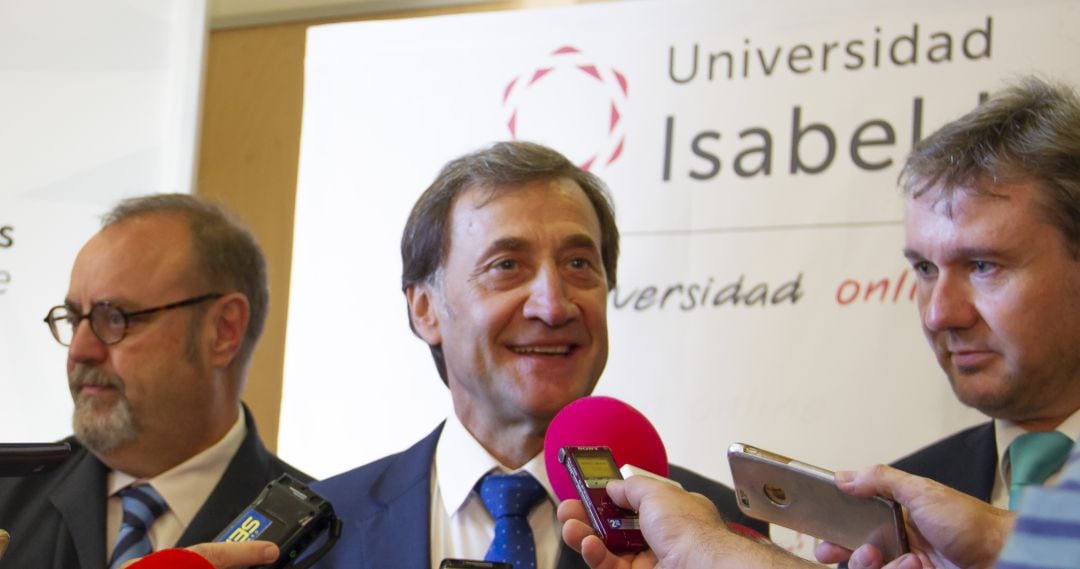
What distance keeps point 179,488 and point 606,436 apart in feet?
4.09

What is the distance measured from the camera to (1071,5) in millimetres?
2938

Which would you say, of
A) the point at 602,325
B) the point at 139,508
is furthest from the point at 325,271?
the point at 602,325

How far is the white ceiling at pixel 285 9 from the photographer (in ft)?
13.6

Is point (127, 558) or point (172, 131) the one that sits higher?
point (172, 131)

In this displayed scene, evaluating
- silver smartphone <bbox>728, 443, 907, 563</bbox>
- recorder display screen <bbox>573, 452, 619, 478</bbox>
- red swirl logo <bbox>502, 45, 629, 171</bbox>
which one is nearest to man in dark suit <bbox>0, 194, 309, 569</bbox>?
red swirl logo <bbox>502, 45, 629, 171</bbox>

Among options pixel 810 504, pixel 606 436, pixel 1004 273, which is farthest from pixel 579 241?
pixel 810 504

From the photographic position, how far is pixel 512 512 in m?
2.33

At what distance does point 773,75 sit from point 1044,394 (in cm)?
122

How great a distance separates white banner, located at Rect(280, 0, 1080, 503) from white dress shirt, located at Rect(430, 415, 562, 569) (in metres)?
0.78

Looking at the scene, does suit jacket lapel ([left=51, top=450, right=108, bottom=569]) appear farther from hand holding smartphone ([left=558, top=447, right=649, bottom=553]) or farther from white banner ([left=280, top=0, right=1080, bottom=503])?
hand holding smartphone ([left=558, top=447, right=649, bottom=553])

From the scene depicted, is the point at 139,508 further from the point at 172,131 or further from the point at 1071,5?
the point at 1071,5

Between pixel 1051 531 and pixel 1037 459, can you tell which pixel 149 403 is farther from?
pixel 1051 531

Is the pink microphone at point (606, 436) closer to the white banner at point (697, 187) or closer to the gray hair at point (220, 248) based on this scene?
the white banner at point (697, 187)

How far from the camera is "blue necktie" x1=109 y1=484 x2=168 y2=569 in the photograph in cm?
263
